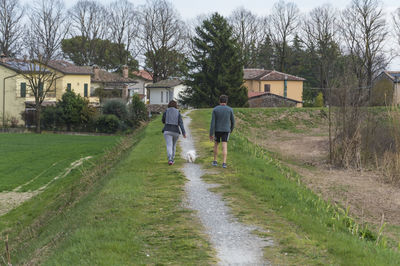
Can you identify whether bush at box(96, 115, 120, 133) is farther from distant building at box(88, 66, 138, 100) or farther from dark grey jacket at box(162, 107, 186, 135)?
dark grey jacket at box(162, 107, 186, 135)

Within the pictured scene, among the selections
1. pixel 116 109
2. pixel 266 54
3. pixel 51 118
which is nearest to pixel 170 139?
pixel 116 109

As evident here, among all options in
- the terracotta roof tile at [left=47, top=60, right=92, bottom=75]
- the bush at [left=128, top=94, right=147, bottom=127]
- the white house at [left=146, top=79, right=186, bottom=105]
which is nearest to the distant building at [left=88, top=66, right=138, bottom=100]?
the terracotta roof tile at [left=47, top=60, right=92, bottom=75]

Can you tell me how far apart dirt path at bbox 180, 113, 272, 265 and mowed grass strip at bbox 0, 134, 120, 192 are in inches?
549

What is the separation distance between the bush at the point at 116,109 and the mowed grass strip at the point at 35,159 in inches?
545

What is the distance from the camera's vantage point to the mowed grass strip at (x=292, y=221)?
723 centimetres

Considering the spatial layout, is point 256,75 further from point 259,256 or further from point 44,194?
point 259,256

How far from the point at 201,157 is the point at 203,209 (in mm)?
6718

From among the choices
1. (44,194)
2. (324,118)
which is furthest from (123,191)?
(324,118)

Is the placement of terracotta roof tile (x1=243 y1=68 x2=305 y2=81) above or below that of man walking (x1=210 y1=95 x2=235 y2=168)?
above

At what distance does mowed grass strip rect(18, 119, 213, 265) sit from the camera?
23.4 ft

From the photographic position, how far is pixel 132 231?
8.39 m

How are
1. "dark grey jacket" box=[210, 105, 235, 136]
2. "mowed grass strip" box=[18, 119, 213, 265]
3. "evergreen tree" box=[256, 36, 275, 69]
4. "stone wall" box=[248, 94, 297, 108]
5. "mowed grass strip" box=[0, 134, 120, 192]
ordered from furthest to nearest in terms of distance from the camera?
"evergreen tree" box=[256, 36, 275, 69], "stone wall" box=[248, 94, 297, 108], "mowed grass strip" box=[0, 134, 120, 192], "dark grey jacket" box=[210, 105, 235, 136], "mowed grass strip" box=[18, 119, 213, 265]

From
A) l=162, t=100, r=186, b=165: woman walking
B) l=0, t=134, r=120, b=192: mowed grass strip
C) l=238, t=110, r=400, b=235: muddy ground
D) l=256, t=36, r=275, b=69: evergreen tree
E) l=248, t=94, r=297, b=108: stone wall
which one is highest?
l=256, t=36, r=275, b=69: evergreen tree

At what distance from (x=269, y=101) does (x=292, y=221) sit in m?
51.9
